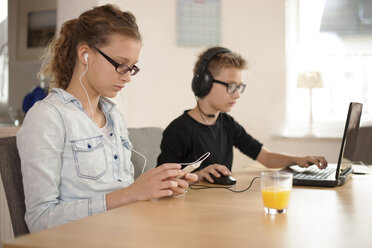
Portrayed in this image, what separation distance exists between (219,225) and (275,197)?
188 mm

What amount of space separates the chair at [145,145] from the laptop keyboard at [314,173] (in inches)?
26.8

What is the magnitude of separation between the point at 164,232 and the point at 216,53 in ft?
4.56

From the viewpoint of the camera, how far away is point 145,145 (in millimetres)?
2053

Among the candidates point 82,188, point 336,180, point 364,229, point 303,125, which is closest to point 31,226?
point 82,188

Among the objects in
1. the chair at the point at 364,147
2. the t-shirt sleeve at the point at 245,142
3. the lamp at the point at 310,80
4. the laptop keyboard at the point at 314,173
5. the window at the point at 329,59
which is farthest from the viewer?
the window at the point at 329,59

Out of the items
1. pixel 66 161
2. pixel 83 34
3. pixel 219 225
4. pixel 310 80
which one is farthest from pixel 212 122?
pixel 310 80

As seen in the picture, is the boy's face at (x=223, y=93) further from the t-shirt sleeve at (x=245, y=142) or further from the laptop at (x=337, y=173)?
the laptop at (x=337, y=173)

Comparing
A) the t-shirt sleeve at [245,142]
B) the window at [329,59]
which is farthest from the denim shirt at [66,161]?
the window at [329,59]

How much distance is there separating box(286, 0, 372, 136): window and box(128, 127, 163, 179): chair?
205 centimetres

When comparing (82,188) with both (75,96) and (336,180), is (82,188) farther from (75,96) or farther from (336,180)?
(336,180)

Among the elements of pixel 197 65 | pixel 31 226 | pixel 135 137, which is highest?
pixel 197 65

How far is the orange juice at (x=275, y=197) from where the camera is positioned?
1.07 metres

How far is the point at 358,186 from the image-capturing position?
1.56 meters

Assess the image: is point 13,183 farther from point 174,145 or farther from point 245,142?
point 245,142
